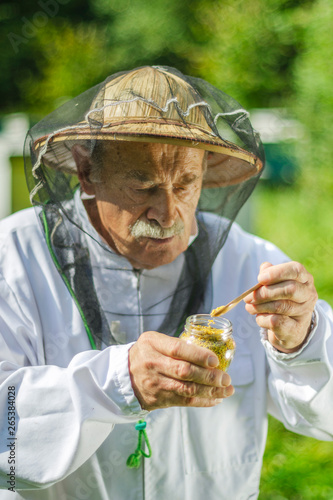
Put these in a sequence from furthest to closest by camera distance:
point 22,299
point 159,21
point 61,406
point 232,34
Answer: point 159,21 < point 232,34 < point 22,299 < point 61,406

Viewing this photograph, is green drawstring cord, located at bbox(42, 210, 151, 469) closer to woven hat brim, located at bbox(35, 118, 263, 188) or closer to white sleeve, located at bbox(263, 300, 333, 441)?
woven hat brim, located at bbox(35, 118, 263, 188)

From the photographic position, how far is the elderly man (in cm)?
150

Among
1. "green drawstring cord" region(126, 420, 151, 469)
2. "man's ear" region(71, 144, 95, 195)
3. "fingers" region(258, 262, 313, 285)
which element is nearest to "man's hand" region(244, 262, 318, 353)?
"fingers" region(258, 262, 313, 285)

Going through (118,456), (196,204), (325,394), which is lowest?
(118,456)

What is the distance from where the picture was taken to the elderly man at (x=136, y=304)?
1.50 meters

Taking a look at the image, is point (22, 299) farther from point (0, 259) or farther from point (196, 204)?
point (196, 204)

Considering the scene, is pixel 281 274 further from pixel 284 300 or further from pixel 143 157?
pixel 143 157

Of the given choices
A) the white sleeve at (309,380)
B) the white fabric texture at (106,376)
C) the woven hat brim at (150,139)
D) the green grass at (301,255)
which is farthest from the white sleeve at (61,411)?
the green grass at (301,255)

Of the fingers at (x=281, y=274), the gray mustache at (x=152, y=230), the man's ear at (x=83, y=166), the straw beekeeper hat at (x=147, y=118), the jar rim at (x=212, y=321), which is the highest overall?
the straw beekeeper hat at (x=147, y=118)

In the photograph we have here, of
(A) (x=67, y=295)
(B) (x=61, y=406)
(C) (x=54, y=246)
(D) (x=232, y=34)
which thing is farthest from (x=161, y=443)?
(D) (x=232, y=34)

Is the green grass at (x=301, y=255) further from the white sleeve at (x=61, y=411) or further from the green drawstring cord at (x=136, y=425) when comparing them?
the white sleeve at (x=61, y=411)

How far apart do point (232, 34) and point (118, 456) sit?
8.90 m

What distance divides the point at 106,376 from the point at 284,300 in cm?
59

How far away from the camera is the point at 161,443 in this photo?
184 cm
